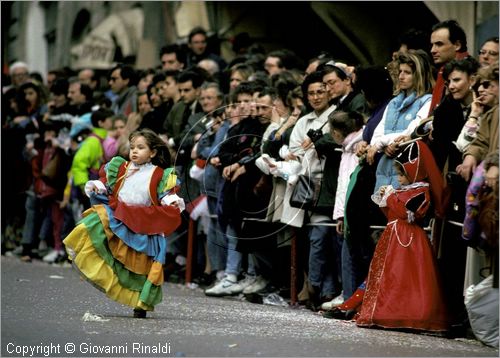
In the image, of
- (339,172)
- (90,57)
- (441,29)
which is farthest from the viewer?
(90,57)

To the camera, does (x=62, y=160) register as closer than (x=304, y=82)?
No

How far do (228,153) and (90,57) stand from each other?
16.0 m

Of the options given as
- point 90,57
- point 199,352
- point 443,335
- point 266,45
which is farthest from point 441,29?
point 90,57

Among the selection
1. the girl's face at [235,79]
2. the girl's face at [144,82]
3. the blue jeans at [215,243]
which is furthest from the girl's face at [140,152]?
the girl's face at [144,82]

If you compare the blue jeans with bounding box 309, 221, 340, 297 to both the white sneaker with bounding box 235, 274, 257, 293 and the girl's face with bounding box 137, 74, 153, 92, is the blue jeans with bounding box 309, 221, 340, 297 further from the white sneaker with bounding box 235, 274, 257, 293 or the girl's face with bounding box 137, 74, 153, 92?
the girl's face with bounding box 137, 74, 153, 92

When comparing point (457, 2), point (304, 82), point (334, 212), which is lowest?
point (334, 212)

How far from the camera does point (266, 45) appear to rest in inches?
936

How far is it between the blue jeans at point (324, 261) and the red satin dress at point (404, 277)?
1.59 meters

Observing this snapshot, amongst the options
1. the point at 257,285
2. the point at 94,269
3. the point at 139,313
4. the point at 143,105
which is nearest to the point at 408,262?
the point at 139,313

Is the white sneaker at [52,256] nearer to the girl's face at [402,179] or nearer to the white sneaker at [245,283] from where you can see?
the white sneaker at [245,283]

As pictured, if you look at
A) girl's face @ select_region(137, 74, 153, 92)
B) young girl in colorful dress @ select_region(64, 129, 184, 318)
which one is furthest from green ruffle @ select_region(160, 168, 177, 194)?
girl's face @ select_region(137, 74, 153, 92)

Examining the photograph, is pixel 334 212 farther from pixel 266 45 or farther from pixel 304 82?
pixel 266 45

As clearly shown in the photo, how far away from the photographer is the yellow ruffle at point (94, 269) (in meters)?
11.9

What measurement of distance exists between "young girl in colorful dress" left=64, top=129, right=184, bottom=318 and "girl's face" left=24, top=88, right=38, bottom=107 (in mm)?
10438
